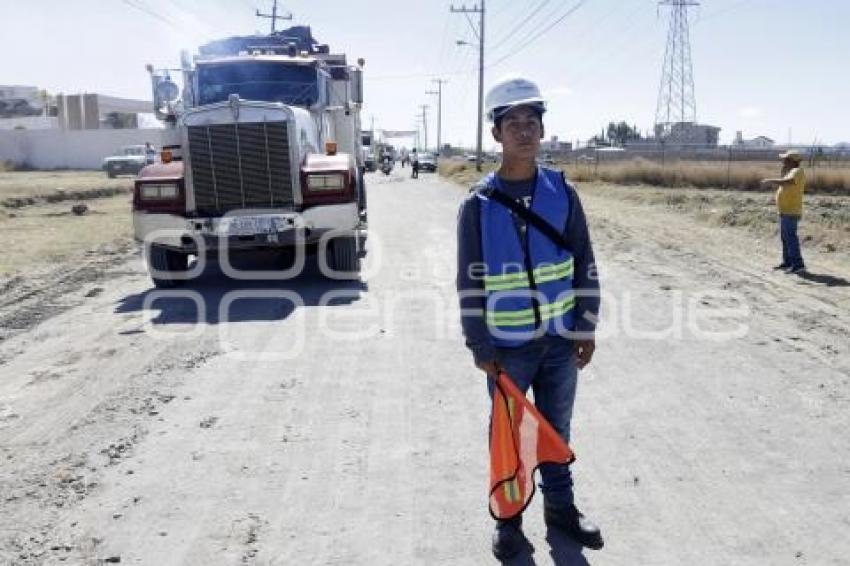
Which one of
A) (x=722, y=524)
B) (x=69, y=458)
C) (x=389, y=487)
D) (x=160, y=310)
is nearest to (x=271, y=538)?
(x=389, y=487)

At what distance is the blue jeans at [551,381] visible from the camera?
359 centimetres

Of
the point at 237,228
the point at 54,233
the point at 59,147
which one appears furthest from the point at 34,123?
the point at 237,228

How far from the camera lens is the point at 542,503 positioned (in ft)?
13.4

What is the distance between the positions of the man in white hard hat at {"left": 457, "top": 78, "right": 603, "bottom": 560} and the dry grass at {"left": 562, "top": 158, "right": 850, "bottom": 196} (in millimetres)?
25288

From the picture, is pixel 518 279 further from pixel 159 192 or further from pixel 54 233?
pixel 54 233

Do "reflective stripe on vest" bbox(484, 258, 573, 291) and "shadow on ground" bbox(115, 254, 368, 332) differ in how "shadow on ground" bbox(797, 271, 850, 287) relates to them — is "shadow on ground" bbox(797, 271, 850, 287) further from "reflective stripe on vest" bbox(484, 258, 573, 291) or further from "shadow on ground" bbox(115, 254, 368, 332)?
"reflective stripe on vest" bbox(484, 258, 573, 291)

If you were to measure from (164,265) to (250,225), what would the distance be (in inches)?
51.2

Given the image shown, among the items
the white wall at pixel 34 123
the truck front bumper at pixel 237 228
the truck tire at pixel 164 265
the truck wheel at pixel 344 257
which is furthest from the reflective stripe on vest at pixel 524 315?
the white wall at pixel 34 123

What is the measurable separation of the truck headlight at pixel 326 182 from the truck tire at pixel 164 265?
78.1 inches

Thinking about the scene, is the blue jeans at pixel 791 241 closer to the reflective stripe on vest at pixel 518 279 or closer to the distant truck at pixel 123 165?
the reflective stripe on vest at pixel 518 279

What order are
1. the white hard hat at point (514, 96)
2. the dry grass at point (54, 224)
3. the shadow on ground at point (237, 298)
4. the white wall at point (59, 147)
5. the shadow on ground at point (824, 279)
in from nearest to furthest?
1. the white hard hat at point (514, 96)
2. the shadow on ground at point (237, 298)
3. the shadow on ground at point (824, 279)
4. the dry grass at point (54, 224)
5. the white wall at point (59, 147)

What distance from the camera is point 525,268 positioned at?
350 centimetres

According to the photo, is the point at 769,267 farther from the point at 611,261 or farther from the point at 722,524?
the point at 722,524

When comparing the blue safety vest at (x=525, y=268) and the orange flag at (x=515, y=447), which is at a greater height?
the blue safety vest at (x=525, y=268)
